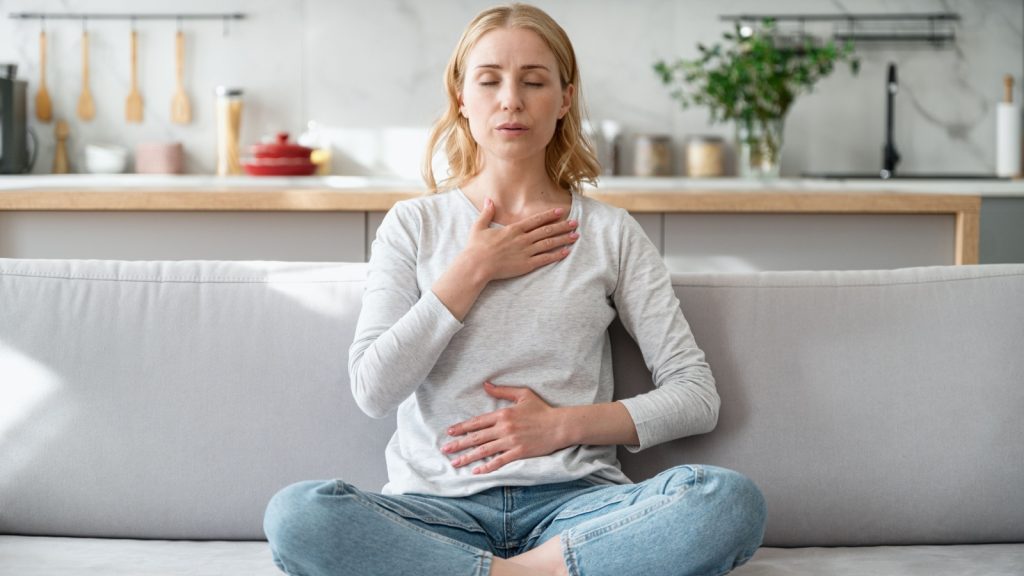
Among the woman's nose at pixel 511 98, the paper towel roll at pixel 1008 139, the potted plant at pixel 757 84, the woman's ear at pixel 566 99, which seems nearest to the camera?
the woman's nose at pixel 511 98

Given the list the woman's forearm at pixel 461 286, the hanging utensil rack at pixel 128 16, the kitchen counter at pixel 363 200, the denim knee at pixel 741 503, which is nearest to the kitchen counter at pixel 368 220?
the kitchen counter at pixel 363 200

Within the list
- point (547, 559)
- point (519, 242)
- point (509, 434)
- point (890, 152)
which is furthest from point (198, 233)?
point (890, 152)

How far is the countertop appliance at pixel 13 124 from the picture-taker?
3699 millimetres

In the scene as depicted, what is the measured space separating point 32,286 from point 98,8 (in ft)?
8.32

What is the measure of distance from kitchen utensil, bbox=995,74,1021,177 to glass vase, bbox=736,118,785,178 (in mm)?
783

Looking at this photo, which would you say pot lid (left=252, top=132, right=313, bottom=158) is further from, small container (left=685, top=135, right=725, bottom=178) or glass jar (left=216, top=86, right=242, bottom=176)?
small container (left=685, top=135, right=725, bottom=178)

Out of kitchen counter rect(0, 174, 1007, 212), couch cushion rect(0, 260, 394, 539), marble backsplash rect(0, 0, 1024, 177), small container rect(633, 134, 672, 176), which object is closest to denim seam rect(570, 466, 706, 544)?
couch cushion rect(0, 260, 394, 539)

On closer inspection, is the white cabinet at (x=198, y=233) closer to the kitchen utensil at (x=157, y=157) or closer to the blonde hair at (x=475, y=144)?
the kitchen utensil at (x=157, y=157)

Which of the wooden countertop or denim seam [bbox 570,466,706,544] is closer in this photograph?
denim seam [bbox 570,466,706,544]

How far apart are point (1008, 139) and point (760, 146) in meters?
0.89

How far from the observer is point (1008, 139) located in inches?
150

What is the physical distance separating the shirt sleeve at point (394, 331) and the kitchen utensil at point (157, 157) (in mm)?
2478

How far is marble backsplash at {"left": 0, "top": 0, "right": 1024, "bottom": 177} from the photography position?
3939mm

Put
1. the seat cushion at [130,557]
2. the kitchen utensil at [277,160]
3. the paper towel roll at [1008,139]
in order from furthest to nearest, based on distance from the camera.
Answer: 1. the paper towel roll at [1008,139]
2. the kitchen utensil at [277,160]
3. the seat cushion at [130,557]
